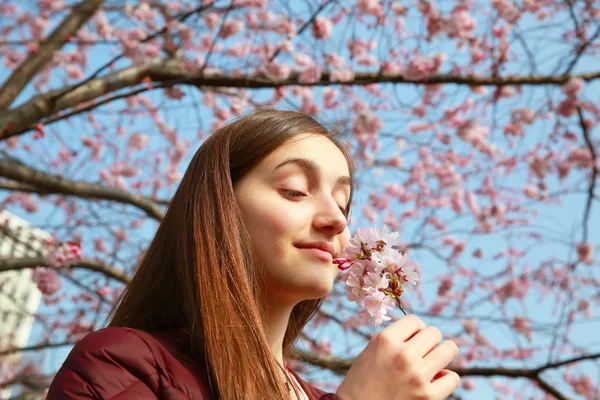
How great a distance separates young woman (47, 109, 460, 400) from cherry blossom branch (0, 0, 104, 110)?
6.80 ft

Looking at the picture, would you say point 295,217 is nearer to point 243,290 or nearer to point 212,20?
point 243,290

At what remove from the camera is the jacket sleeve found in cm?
82

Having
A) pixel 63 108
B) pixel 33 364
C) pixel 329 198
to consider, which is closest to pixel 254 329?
pixel 329 198

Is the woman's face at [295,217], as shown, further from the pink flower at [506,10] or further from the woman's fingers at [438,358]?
the pink flower at [506,10]

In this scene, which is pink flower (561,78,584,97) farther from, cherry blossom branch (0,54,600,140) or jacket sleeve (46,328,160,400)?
jacket sleeve (46,328,160,400)

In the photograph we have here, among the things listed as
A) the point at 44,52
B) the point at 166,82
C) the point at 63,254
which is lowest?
the point at 63,254

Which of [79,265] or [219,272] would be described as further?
[79,265]

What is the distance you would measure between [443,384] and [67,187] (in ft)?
8.51

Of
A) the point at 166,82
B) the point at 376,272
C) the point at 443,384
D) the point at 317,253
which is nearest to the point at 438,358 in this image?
the point at 443,384

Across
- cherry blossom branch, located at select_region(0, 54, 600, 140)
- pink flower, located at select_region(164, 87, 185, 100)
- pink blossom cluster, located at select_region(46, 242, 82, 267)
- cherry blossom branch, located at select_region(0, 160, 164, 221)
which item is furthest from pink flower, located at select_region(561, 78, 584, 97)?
pink blossom cluster, located at select_region(46, 242, 82, 267)

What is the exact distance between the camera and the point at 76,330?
15.5 feet

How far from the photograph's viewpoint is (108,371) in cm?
84

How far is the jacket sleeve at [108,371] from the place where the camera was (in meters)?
0.82

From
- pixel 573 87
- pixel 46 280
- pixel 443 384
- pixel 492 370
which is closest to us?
pixel 443 384
